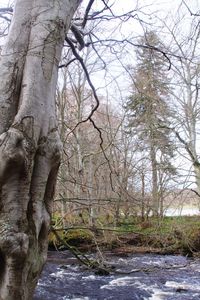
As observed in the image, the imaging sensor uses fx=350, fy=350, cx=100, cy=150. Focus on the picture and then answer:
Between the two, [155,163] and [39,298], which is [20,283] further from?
[155,163]

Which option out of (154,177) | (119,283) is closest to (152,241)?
(154,177)

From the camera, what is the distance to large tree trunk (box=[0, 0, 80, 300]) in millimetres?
1834

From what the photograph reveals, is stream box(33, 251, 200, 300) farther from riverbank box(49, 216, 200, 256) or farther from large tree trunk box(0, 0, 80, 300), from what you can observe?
large tree trunk box(0, 0, 80, 300)

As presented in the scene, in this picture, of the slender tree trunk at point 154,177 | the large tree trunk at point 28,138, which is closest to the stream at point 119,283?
the slender tree trunk at point 154,177

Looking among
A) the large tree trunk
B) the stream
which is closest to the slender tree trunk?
the stream

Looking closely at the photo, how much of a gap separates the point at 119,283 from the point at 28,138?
6.44 m

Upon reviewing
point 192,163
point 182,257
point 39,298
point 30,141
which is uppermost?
point 192,163

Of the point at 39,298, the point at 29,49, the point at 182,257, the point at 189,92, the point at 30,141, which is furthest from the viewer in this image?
the point at 189,92

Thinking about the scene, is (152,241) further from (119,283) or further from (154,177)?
(119,283)

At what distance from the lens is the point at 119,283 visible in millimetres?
7621

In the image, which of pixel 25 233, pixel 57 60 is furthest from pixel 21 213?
pixel 57 60

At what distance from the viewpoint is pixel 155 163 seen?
53.5 ft

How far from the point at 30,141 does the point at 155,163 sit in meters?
14.7

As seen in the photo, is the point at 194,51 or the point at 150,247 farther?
the point at 194,51
